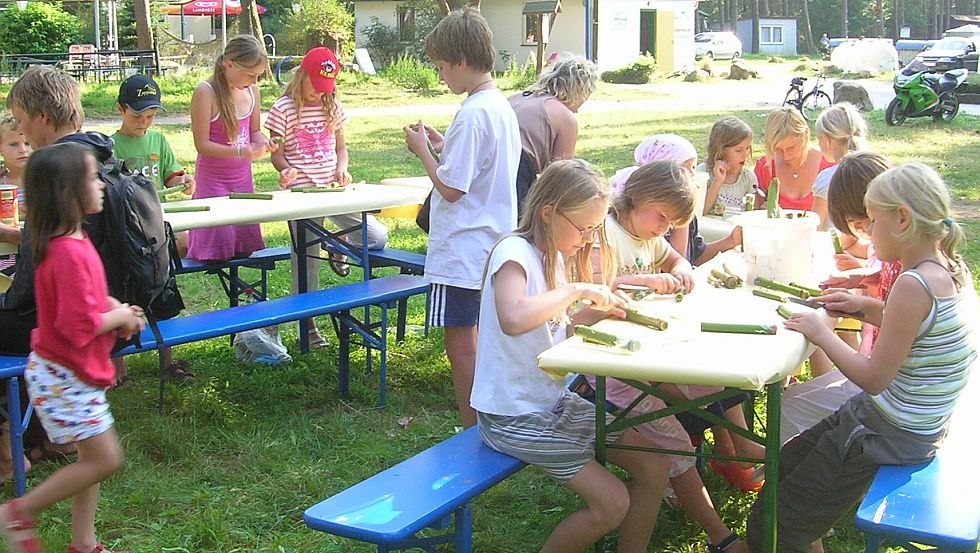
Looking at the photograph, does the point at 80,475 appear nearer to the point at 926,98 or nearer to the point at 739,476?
the point at 739,476

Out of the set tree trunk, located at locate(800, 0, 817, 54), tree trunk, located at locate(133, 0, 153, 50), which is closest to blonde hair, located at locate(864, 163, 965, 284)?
tree trunk, located at locate(133, 0, 153, 50)

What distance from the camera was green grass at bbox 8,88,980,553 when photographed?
346 cm

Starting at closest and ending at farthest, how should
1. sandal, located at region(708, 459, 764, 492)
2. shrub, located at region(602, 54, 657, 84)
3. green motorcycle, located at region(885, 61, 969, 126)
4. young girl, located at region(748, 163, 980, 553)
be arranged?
young girl, located at region(748, 163, 980, 553) < sandal, located at region(708, 459, 764, 492) < green motorcycle, located at region(885, 61, 969, 126) < shrub, located at region(602, 54, 657, 84)

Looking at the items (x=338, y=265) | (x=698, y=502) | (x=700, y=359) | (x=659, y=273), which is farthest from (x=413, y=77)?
(x=700, y=359)

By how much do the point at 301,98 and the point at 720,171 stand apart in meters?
2.12

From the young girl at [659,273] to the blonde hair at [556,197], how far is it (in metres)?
0.32

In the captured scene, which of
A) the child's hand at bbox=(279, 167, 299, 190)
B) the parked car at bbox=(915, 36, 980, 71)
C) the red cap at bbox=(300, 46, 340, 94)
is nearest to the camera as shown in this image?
the red cap at bbox=(300, 46, 340, 94)

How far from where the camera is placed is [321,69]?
505cm

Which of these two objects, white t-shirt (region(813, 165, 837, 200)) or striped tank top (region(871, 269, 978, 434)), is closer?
striped tank top (region(871, 269, 978, 434))

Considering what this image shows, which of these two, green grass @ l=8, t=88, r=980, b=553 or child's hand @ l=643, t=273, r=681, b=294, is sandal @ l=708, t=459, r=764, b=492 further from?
child's hand @ l=643, t=273, r=681, b=294

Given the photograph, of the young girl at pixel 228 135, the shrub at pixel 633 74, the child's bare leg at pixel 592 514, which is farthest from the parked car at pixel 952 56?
the child's bare leg at pixel 592 514

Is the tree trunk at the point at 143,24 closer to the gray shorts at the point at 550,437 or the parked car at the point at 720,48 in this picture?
the gray shorts at the point at 550,437

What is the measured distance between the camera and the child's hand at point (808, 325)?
274 centimetres

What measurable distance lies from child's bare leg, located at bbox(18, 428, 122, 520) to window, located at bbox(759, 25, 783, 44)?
2472 inches
